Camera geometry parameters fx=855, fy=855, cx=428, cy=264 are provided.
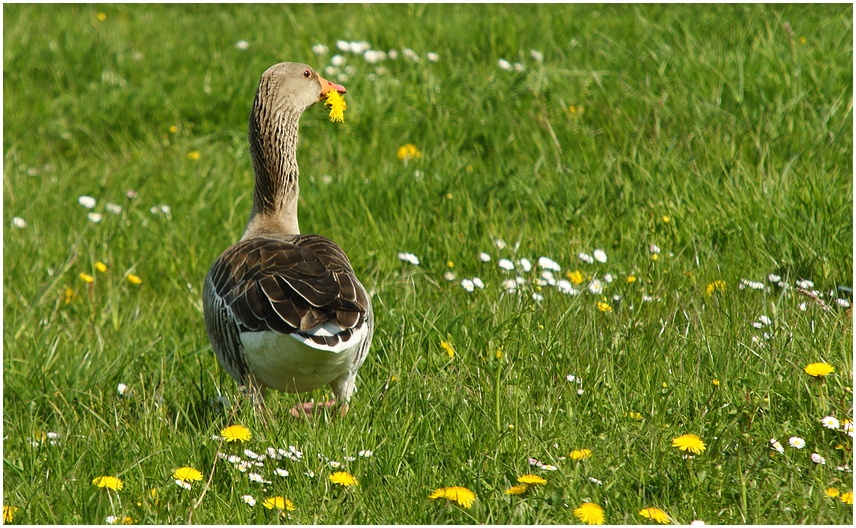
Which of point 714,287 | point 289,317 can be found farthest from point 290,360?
Result: point 714,287

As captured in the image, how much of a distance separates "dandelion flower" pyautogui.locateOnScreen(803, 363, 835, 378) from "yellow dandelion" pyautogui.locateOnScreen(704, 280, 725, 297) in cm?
111

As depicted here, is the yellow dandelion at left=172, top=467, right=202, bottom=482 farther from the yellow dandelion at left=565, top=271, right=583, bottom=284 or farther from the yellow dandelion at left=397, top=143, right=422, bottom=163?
the yellow dandelion at left=397, top=143, right=422, bottom=163

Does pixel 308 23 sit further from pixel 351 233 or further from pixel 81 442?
pixel 81 442

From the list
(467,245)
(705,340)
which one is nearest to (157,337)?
(467,245)

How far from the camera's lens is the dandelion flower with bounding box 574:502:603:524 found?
2516 millimetres

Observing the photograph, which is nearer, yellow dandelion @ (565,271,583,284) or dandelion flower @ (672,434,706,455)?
dandelion flower @ (672,434,706,455)

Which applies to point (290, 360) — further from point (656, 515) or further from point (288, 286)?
point (656, 515)

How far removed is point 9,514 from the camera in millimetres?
2973

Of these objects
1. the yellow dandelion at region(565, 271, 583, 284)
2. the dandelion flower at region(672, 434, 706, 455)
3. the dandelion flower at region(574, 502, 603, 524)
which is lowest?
the yellow dandelion at region(565, 271, 583, 284)

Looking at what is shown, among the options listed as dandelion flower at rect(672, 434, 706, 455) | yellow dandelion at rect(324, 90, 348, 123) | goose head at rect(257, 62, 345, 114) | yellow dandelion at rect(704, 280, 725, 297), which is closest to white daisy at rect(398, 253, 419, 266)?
yellow dandelion at rect(324, 90, 348, 123)

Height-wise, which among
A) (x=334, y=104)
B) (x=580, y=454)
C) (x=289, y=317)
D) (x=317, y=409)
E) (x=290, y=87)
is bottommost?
(x=317, y=409)

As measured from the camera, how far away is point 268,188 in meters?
4.50

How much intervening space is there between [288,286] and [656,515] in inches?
64.3

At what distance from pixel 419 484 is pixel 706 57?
452cm
